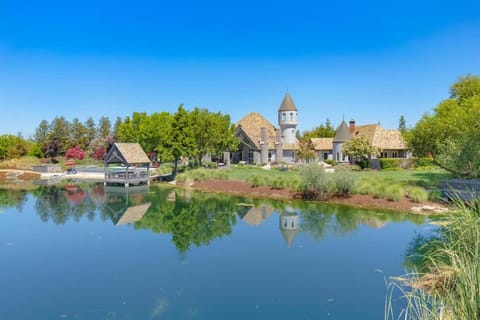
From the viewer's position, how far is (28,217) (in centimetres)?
2125

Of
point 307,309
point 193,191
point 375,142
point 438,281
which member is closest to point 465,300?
point 307,309

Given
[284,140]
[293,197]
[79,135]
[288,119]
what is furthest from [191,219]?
[79,135]

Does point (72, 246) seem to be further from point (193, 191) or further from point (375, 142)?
point (375, 142)

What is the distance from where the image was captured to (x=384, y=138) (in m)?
46.2

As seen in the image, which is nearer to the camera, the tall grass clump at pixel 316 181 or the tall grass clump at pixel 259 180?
the tall grass clump at pixel 316 181

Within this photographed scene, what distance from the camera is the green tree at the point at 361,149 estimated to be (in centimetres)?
4150

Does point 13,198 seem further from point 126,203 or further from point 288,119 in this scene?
point 288,119

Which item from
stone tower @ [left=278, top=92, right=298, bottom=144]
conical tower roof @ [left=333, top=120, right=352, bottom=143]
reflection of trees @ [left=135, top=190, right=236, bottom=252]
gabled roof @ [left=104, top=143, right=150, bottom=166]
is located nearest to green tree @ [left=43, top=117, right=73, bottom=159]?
gabled roof @ [left=104, top=143, right=150, bottom=166]

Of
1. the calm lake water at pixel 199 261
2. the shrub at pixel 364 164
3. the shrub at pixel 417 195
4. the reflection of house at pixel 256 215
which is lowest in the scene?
the calm lake water at pixel 199 261

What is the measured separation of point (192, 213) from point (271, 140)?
33.3 m

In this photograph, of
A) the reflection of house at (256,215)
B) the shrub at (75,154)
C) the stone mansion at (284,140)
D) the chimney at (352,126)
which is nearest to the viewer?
the reflection of house at (256,215)

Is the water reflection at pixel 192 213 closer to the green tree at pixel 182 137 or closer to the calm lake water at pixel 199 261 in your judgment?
the calm lake water at pixel 199 261

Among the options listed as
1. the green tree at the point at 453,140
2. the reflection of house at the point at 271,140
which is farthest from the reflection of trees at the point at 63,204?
the reflection of house at the point at 271,140

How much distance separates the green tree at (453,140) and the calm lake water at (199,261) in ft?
16.8
